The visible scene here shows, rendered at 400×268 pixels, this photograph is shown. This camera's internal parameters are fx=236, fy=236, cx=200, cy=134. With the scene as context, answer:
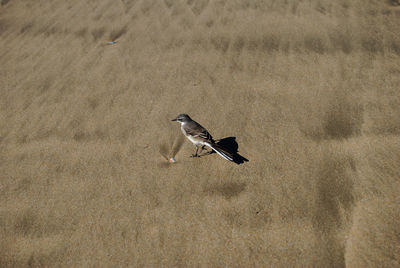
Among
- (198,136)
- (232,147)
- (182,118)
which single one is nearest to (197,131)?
(198,136)

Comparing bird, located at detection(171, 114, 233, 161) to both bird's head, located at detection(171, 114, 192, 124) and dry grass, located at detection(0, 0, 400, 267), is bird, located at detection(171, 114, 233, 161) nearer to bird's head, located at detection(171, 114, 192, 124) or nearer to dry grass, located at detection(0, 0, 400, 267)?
bird's head, located at detection(171, 114, 192, 124)

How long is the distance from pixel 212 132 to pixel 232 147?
33 cm

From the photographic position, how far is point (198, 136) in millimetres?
2545

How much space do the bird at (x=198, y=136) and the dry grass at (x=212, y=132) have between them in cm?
21

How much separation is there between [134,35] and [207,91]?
2085mm

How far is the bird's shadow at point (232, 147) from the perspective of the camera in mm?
2564

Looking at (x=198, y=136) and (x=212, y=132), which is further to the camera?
(x=212, y=132)

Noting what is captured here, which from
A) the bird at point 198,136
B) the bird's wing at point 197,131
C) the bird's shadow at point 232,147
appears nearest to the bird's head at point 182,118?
the bird at point 198,136

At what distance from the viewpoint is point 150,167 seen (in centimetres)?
258

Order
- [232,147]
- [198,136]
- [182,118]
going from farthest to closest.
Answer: [182,118]
[232,147]
[198,136]

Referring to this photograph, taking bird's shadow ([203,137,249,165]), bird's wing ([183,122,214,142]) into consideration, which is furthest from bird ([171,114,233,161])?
bird's shadow ([203,137,249,165])

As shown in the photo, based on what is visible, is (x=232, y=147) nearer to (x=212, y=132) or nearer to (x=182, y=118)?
(x=212, y=132)

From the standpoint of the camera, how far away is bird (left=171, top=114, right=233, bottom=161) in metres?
2.40

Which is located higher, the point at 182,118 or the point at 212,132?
the point at 182,118
